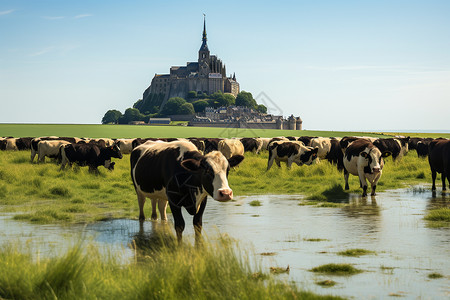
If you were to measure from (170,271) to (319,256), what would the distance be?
3.17 metres

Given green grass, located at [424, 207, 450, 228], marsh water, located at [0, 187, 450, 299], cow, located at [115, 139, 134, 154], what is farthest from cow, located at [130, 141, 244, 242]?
cow, located at [115, 139, 134, 154]

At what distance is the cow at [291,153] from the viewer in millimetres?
27969

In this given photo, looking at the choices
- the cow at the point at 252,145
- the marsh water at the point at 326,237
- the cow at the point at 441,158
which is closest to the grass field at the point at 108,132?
the cow at the point at 252,145

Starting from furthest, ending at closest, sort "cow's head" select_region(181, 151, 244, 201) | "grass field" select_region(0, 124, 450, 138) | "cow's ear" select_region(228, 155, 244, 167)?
"grass field" select_region(0, 124, 450, 138) < "cow's ear" select_region(228, 155, 244, 167) < "cow's head" select_region(181, 151, 244, 201)

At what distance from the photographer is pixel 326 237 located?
1045 centimetres

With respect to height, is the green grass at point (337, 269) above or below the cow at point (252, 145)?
below

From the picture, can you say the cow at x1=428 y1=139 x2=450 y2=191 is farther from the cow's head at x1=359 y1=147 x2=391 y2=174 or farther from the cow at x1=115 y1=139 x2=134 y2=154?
the cow at x1=115 y1=139 x2=134 y2=154

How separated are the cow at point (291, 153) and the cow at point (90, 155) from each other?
736 cm

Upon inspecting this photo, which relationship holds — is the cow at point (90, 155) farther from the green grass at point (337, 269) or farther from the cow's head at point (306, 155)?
the green grass at point (337, 269)

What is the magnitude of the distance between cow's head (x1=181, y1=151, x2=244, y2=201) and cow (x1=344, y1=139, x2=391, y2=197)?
9.21m

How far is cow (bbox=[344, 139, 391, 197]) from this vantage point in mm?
17281

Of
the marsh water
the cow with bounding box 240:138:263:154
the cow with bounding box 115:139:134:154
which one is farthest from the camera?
the cow with bounding box 240:138:263:154

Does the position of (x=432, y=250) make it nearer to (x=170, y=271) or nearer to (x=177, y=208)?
(x=177, y=208)

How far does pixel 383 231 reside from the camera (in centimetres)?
1109
